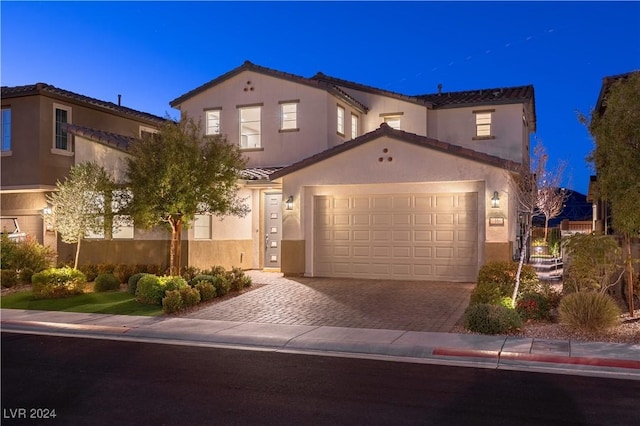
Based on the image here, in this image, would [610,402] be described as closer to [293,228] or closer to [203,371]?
[203,371]

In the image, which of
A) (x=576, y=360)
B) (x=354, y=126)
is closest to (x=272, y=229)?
(x=354, y=126)

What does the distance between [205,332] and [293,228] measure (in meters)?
8.03

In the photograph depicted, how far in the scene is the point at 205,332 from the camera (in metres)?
11.8

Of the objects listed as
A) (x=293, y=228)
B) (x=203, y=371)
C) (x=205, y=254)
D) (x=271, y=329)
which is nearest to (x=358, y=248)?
(x=293, y=228)

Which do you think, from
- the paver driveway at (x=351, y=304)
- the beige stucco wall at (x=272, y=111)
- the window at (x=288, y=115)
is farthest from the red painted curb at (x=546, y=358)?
the window at (x=288, y=115)

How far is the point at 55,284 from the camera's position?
54.6 ft

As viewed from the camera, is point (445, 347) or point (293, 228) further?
point (293, 228)

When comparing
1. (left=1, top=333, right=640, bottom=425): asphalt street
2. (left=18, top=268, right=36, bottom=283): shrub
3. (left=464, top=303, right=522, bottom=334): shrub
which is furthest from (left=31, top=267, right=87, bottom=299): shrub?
(left=464, top=303, right=522, bottom=334): shrub

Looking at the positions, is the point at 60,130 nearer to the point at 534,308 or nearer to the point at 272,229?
the point at 272,229

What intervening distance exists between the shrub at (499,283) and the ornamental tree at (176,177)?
748 centimetres

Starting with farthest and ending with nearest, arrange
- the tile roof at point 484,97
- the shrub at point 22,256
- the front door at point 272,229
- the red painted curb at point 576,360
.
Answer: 1. the tile roof at point 484,97
2. the front door at point 272,229
3. the shrub at point 22,256
4. the red painted curb at point 576,360

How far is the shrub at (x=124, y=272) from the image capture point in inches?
749

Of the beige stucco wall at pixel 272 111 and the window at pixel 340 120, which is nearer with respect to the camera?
the beige stucco wall at pixel 272 111

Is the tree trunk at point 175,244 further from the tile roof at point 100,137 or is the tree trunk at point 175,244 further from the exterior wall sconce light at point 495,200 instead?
the exterior wall sconce light at point 495,200
